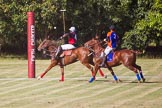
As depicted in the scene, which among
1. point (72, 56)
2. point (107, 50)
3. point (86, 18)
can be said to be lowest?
point (72, 56)

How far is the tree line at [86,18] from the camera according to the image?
41844mm

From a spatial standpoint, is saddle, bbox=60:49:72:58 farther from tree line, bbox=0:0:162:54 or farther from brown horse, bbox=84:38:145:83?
tree line, bbox=0:0:162:54

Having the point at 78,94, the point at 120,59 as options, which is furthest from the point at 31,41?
the point at 78,94

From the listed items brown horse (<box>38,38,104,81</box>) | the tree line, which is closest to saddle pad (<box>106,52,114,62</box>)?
brown horse (<box>38,38,104,81</box>)

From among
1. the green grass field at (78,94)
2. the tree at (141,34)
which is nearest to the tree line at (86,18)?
the tree at (141,34)

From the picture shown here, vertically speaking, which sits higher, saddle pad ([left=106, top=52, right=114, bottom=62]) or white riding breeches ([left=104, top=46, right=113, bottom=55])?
white riding breeches ([left=104, top=46, right=113, bottom=55])

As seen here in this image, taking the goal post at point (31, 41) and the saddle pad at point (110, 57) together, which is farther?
the goal post at point (31, 41)

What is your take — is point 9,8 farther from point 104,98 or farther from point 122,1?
point 104,98

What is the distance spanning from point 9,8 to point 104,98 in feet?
93.9

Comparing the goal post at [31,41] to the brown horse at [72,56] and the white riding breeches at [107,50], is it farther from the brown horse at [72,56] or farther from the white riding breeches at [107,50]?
the white riding breeches at [107,50]

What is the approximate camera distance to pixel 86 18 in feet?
148

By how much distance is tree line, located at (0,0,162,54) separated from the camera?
41.8m

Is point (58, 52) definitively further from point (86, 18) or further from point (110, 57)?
point (86, 18)

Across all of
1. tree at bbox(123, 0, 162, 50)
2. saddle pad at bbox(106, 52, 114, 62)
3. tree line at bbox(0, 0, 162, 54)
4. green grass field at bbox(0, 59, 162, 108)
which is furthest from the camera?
tree at bbox(123, 0, 162, 50)
